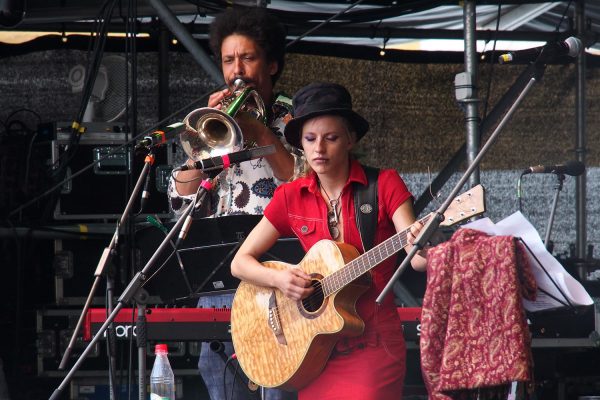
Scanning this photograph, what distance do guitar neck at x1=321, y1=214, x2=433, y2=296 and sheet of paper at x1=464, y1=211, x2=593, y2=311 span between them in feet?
0.93

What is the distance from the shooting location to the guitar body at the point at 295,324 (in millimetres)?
3389

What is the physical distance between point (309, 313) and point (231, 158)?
0.58 meters

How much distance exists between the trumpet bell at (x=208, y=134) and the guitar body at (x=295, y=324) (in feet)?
1.50

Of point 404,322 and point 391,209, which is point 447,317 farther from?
A: point 404,322

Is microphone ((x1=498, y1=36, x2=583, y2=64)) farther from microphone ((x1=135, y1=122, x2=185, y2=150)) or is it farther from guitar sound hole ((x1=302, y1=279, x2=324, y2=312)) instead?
microphone ((x1=135, y1=122, x2=185, y2=150))

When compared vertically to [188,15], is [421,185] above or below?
below

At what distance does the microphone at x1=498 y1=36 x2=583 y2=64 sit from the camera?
10.4 ft

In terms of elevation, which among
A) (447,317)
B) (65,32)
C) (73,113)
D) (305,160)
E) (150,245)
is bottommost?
(447,317)

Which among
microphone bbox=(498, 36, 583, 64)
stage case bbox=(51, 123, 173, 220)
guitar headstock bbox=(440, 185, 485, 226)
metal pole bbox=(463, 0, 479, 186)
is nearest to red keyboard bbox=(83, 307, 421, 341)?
metal pole bbox=(463, 0, 479, 186)

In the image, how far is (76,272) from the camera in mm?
6055

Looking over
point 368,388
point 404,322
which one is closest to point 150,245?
point 404,322

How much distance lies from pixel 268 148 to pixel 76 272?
2779 mm

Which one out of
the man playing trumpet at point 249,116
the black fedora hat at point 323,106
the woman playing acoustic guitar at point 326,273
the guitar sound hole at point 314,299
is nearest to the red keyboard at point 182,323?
the woman playing acoustic guitar at point 326,273

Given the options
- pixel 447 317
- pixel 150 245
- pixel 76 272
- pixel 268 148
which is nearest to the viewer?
pixel 447 317
